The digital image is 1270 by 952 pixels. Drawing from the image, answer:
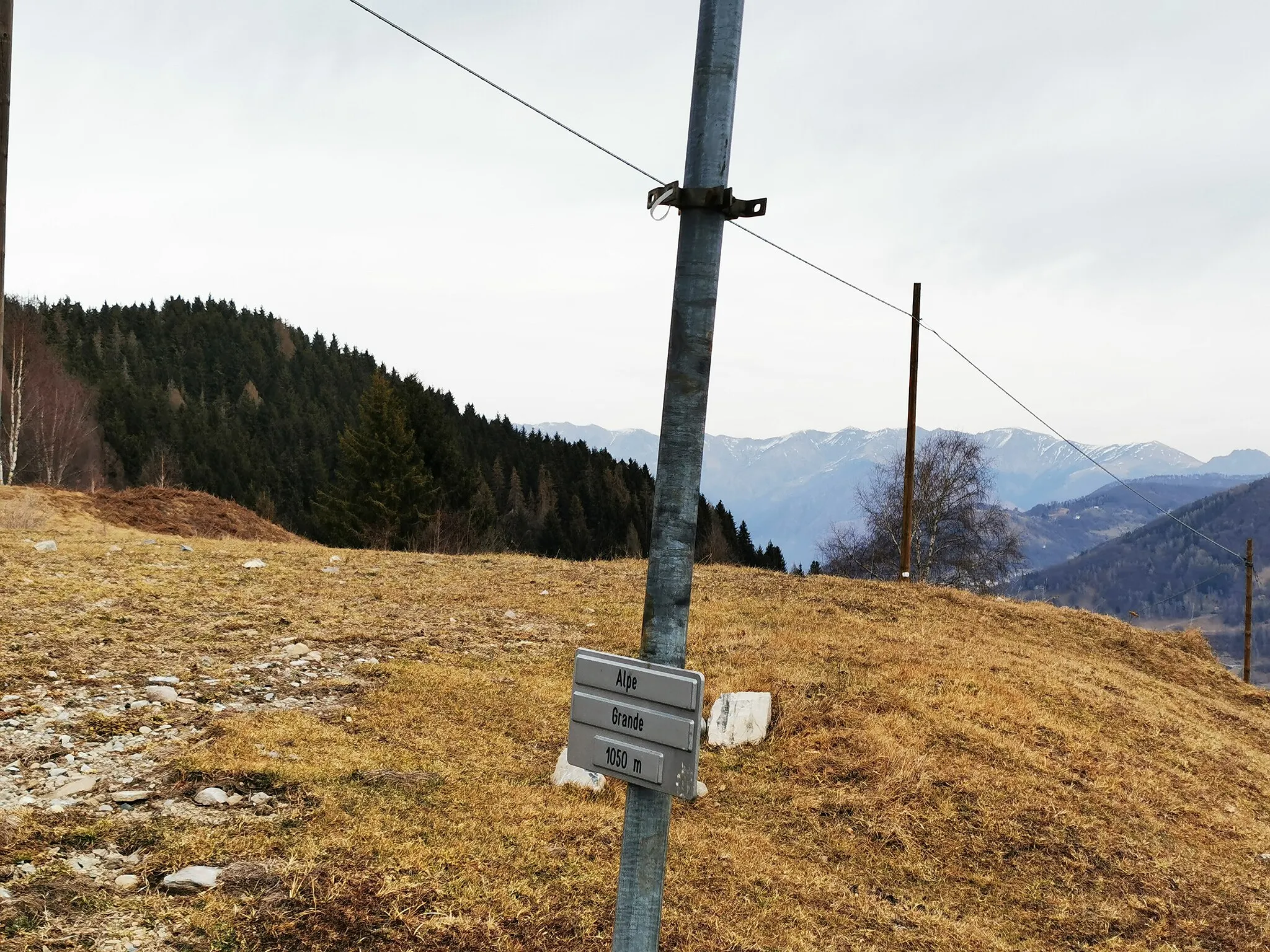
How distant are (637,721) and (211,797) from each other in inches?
175

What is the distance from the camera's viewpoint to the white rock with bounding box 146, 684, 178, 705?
27.1ft

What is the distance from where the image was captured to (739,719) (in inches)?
388

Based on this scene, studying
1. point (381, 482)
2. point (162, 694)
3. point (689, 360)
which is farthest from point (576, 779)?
point (381, 482)

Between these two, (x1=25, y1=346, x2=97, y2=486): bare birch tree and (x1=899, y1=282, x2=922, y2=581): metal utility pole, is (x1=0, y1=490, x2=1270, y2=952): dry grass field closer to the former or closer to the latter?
(x1=899, y1=282, x2=922, y2=581): metal utility pole

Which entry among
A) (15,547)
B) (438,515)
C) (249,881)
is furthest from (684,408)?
(438,515)

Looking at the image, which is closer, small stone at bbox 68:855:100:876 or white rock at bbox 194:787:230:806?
small stone at bbox 68:855:100:876

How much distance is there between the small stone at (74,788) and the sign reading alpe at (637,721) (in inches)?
184

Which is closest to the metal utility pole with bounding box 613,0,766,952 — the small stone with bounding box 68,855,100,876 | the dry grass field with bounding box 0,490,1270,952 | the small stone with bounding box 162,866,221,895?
the dry grass field with bounding box 0,490,1270,952

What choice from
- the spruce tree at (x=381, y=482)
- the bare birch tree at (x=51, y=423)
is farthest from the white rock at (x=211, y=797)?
the bare birch tree at (x=51, y=423)

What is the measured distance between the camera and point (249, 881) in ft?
16.6

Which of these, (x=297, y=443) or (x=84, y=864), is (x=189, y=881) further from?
(x=297, y=443)

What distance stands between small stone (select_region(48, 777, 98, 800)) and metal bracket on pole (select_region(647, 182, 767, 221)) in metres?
5.96

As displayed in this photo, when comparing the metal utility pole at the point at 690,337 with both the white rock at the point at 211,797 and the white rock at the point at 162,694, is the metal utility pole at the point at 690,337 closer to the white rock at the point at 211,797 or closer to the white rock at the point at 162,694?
the white rock at the point at 211,797

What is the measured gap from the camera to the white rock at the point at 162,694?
27.1 feet
